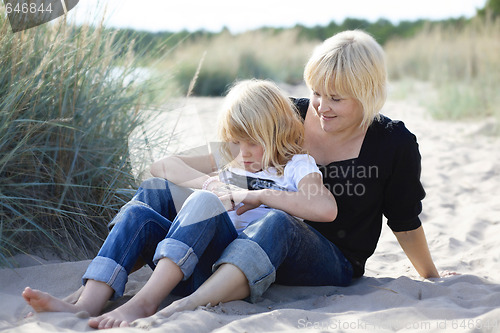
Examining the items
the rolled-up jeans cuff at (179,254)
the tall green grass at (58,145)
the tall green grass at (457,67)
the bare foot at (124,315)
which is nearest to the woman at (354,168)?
the rolled-up jeans cuff at (179,254)

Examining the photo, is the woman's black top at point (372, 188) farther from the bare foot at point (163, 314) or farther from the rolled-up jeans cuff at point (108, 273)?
the rolled-up jeans cuff at point (108, 273)

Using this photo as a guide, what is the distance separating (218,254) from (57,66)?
58.1 inches

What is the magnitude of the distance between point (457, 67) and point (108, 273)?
10.1 m

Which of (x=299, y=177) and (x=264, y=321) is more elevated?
(x=299, y=177)

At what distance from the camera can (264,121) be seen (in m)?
2.22

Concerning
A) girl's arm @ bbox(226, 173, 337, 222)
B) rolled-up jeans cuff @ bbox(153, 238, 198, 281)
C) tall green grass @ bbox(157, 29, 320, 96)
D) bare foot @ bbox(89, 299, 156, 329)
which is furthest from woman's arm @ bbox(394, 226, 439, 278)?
tall green grass @ bbox(157, 29, 320, 96)

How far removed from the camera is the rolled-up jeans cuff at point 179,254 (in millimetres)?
1866

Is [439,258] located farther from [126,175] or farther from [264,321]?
Result: [126,175]

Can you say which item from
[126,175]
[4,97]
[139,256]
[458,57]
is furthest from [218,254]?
[458,57]

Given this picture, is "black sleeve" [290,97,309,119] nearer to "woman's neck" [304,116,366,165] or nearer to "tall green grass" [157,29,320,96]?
"woman's neck" [304,116,366,165]

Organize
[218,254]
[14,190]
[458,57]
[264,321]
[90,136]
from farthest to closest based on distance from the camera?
[458,57] → [90,136] → [14,190] → [218,254] → [264,321]

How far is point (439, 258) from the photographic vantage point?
2904 mm

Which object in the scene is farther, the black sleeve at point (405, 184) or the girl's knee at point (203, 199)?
the black sleeve at point (405, 184)

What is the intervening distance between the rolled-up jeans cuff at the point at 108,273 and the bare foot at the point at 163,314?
20cm
